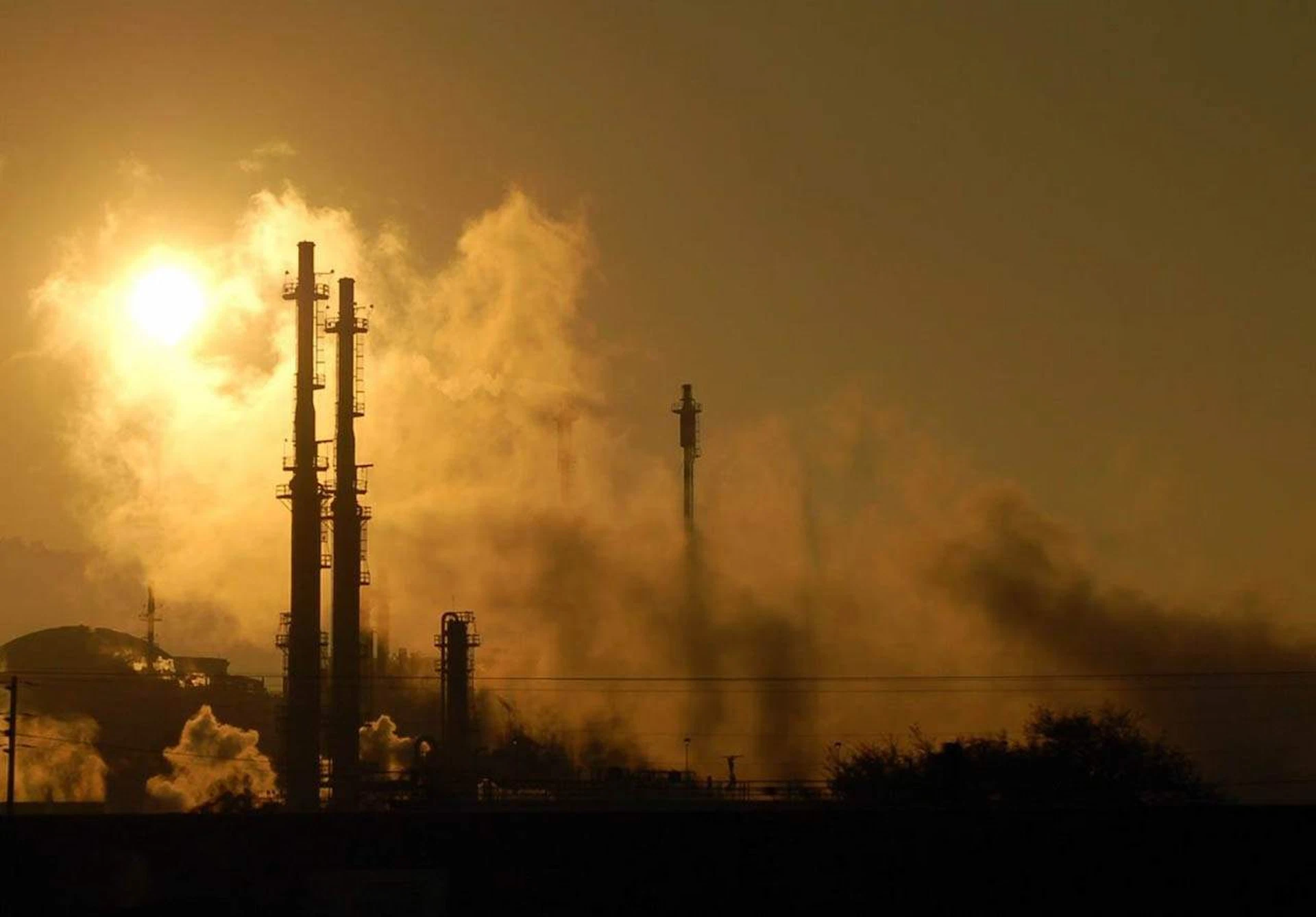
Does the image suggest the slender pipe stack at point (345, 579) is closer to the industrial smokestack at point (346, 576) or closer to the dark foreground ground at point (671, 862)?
the industrial smokestack at point (346, 576)

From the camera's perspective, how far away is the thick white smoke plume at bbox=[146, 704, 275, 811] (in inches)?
2352

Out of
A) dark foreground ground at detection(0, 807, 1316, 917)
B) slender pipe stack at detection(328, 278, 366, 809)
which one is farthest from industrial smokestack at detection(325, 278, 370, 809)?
dark foreground ground at detection(0, 807, 1316, 917)

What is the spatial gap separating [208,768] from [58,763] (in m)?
5.90

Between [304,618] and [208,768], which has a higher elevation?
[304,618]

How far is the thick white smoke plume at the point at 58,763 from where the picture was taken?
60.7 metres

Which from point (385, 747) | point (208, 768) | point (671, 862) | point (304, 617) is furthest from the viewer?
point (385, 747)

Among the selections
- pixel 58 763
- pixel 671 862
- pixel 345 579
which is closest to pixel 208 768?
pixel 58 763

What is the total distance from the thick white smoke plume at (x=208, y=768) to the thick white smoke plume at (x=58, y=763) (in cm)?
228

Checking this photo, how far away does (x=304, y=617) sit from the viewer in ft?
170

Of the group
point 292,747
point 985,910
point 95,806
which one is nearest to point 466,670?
point 292,747

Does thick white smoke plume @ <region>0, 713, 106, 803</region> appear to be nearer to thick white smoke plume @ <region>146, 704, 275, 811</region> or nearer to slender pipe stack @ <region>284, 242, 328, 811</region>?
thick white smoke plume @ <region>146, 704, 275, 811</region>

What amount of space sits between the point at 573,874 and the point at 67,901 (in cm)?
845

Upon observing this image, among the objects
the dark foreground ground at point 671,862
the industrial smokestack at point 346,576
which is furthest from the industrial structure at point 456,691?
the dark foreground ground at point 671,862

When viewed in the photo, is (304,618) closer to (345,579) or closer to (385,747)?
(345,579)
